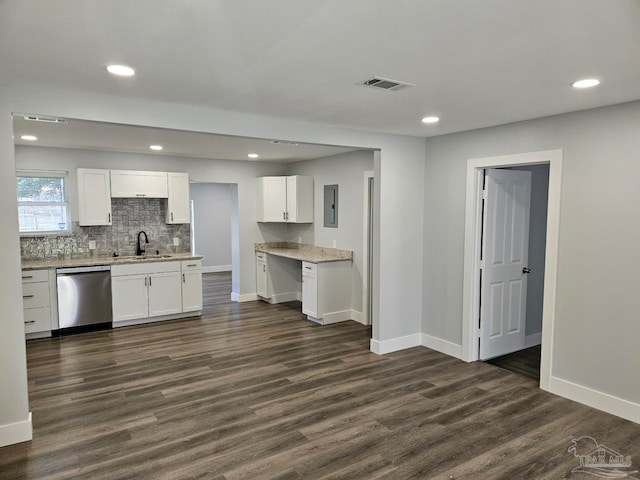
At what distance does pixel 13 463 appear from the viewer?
2754 mm

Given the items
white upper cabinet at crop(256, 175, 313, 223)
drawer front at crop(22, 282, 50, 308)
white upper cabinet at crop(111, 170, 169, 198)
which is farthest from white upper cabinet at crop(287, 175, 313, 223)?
drawer front at crop(22, 282, 50, 308)

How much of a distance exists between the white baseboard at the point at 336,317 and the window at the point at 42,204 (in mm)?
3906

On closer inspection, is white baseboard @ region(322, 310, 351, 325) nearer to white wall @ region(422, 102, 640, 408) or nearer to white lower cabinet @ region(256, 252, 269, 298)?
white lower cabinet @ region(256, 252, 269, 298)

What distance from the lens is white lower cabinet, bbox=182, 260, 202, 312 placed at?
6.36m

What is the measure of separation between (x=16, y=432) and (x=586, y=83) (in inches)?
178

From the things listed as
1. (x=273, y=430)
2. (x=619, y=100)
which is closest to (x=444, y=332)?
(x=273, y=430)

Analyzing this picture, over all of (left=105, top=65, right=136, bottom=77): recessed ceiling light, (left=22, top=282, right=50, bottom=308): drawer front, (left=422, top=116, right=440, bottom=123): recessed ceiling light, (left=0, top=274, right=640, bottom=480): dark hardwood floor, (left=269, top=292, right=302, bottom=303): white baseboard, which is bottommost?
(left=0, top=274, right=640, bottom=480): dark hardwood floor

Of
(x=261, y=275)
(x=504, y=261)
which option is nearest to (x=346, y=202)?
(x=261, y=275)

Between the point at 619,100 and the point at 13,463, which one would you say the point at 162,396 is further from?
the point at 619,100

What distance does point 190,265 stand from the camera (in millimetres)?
6406

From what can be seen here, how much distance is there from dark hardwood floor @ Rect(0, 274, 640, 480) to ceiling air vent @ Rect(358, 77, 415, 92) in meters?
2.47

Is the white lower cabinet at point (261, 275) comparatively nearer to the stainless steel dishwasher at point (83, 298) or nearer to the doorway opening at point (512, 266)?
the stainless steel dishwasher at point (83, 298)

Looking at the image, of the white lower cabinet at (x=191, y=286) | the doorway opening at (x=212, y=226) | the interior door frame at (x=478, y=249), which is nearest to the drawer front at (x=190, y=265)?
the white lower cabinet at (x=191, y=286)

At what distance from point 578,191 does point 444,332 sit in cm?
212
